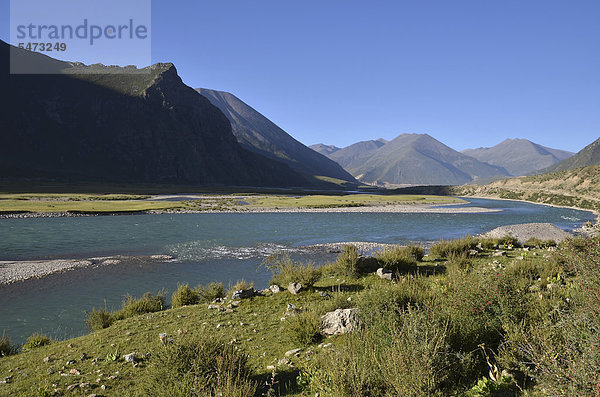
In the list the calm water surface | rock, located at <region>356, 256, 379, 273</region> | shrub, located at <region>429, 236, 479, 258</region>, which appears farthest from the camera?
shrub, located at <region>429, 236, 479, 258</region>

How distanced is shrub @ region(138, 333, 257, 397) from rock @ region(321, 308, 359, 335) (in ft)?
8.38

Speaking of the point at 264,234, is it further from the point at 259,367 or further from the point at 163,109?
the point at 163,109

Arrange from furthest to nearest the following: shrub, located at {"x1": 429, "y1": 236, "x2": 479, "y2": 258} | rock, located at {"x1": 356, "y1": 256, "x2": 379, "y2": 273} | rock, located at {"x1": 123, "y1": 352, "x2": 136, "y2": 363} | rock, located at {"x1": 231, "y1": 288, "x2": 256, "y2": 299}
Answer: shrub, located at {"x1": 429, "y1": 236, "x2": 479, "y2": 258}
rock, located at {"x1": 356, "y1": 256, "x2": 379, "y2": 273}
rock, located at {"x1": 231, "y1": 288, "x2": 256, "y2": 299}
rock, located at {"x1": 123, "y1": 352, "x2": 136, "y2": 363}

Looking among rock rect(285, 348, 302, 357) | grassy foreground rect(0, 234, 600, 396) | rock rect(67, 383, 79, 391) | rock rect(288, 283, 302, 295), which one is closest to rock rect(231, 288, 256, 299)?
grassy foreground rect(0, 234, 600, 396)

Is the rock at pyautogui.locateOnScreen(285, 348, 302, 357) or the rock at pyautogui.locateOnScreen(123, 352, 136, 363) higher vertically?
the rock at pyautogui.locateOnScreen(285, 348, 302, 357)

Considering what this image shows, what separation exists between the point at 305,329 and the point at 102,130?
209 metres

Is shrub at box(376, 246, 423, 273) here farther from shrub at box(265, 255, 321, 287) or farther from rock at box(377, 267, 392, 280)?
shrub at box(265, 255, 321, 287)

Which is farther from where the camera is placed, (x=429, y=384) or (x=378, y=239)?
(x=378, y=239)

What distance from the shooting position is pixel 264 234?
37.0 m

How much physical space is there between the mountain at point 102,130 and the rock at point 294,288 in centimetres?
16712

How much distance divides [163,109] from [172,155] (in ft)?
113

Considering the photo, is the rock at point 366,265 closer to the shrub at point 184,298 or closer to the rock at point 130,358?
the shrub at point 184,298

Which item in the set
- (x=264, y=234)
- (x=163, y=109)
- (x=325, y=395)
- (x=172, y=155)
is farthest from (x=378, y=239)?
(x=163, y=109)

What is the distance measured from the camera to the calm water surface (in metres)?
14.4
